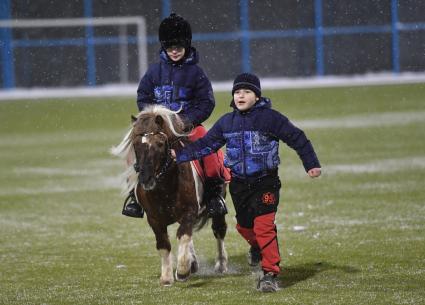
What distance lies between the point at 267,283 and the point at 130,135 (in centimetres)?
163

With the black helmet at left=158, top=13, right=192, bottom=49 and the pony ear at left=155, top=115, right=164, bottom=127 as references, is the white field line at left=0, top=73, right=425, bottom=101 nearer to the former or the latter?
the black helmet at left=158, top=13, right=192, bottom=49

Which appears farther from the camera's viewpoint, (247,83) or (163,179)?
(163,179)

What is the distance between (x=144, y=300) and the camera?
8031 mm

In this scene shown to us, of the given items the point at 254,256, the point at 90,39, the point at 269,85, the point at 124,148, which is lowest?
the point at 254,256

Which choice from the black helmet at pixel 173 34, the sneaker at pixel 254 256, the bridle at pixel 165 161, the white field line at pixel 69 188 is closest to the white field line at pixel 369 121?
the white field line at pixel 69 188

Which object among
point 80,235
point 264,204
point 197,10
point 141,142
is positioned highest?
point 197,10

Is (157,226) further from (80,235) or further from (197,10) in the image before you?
(197,10)

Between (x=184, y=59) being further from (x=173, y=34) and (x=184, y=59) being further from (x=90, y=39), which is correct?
(x=90, y=39)

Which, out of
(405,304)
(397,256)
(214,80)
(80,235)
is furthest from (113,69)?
(405,304)

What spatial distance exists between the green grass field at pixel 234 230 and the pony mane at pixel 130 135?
0.94 meters

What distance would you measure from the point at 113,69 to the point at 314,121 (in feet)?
21.2

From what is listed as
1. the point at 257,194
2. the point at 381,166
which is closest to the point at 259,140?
the point at 257,194

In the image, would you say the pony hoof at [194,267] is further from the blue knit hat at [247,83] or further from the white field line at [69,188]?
the white field line at [69,188]

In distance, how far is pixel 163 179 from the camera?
8516 mm
